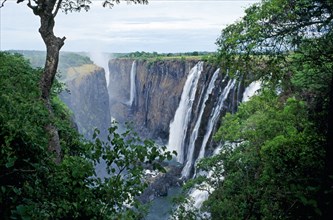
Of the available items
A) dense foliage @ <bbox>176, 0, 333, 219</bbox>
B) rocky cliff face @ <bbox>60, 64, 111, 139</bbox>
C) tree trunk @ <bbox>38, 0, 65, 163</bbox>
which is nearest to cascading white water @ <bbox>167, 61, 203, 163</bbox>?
dense foliage @ <bbox>176, 0, 333, 219</bbox>

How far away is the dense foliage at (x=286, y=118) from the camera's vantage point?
5.84 metres

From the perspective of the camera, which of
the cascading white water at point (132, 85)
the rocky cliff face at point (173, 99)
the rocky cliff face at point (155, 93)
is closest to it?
the rocky cliff face at point (173, 99)

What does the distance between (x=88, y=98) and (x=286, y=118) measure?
249 ft

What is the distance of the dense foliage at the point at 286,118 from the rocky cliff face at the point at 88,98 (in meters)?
68.6

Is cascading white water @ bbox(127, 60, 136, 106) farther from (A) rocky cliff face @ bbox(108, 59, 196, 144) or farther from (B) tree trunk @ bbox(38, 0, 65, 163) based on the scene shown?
(B) tree trunk @ bbox(38, 0, 65, 163)

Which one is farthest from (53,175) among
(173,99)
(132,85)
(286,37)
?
(132,85)

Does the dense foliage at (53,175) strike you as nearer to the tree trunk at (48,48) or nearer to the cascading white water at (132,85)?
the tree trunk at (48,48)

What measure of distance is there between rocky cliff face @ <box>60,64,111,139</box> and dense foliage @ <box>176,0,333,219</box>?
68558mm

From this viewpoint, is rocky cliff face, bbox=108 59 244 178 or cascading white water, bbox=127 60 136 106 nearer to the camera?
rocky cliff face, bbox=108 59 244 178

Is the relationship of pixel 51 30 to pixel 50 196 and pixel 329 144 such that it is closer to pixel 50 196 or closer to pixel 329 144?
pixel 50 196

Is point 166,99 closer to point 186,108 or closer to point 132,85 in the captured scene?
point 186,108

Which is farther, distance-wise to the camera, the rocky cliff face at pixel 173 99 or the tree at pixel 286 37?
the rocky cliff face at pixel 173 99

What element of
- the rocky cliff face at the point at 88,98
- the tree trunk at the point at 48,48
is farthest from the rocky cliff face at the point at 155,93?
the tree trunk at the point at 48,48

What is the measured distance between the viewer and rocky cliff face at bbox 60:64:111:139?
8238 centimetres
